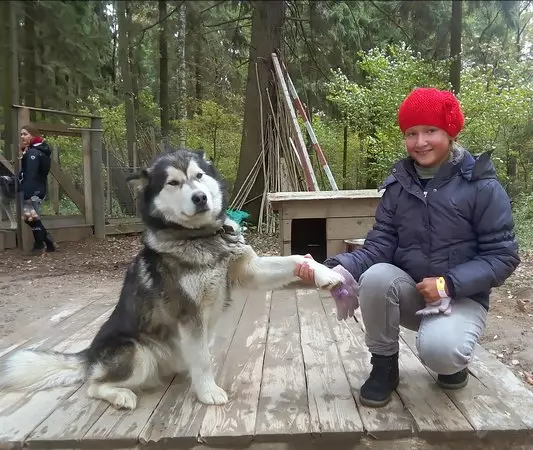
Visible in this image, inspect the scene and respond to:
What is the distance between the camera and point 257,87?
4.67 m

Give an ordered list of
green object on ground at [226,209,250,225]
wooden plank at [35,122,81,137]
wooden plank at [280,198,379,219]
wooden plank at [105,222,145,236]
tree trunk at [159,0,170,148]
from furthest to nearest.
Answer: wooden plank at [105,222,145,236], wooden plank at [280,198,379,219], wooden plank at [35,122,81,137], green object on ground at [226,209,250,225], tree trunk at [159,0,170,148]

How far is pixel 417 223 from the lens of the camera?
2.03 meters

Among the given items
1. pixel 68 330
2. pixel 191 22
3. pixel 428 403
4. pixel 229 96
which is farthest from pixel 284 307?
pixel 191 22

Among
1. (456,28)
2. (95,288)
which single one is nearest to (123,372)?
(456,28)

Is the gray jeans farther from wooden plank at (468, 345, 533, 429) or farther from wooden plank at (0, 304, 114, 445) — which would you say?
wooden plank at (0, 304, 114, 445)

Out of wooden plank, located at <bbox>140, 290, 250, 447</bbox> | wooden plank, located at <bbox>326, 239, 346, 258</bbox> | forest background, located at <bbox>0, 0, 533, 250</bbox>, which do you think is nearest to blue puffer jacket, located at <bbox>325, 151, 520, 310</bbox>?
forest background, located at <bbox>0, 0, 533, 250</bbox>

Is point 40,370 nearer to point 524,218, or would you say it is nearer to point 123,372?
point 123,372

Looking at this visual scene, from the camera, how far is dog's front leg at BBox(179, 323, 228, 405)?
201 cm

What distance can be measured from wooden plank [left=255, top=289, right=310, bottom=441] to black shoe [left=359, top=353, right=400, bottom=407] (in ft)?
0.80

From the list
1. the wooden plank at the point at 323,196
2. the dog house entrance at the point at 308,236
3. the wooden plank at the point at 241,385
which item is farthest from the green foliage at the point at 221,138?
the wooden plank at the point at 241,385

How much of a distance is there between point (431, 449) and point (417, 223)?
0.85 metres

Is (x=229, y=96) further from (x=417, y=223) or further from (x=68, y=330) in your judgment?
(x=417, y=223)

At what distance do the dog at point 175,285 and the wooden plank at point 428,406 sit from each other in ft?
1.84

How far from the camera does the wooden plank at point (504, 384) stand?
1883mm
